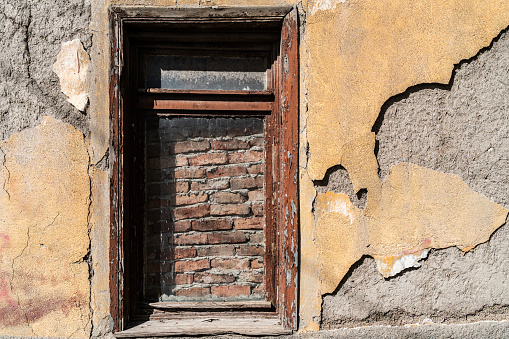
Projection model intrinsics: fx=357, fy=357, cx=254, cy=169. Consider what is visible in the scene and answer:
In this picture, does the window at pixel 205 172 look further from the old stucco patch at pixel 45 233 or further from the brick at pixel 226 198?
the old stucco patch at pixel 45 233

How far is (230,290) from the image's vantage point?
6.46 ft

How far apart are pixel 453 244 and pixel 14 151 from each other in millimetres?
2305

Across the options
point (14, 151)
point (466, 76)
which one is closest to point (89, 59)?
point (14, 151)

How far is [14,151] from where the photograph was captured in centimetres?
180

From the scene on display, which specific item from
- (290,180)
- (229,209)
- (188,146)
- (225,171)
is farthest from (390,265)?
(188,146)

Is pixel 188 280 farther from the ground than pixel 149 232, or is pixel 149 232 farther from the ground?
pixel 149 232

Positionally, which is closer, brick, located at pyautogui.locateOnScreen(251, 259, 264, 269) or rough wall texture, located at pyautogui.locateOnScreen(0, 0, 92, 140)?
rough wall texture, located at pyautogui.locateOnScreen(0, 0, 92, 140)

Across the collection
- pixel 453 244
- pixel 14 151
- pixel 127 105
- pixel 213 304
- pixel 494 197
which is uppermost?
pixel 127 105

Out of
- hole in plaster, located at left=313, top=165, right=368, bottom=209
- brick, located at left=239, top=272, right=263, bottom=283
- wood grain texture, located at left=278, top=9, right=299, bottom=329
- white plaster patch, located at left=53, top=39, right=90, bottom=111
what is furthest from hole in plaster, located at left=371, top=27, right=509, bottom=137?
white plaster patch, located at left=53, top=39, right=90, bottom=111

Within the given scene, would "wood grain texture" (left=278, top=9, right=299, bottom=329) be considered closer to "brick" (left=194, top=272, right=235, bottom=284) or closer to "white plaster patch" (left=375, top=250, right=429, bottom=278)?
"brick" (left=194, top=272, right=235, bottom=284)

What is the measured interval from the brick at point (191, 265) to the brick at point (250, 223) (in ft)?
0.85

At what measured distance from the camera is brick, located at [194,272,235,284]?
1.96 m

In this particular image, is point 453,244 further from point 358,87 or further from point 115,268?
point 115,268

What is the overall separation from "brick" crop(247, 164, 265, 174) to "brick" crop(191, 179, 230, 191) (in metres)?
0.14
